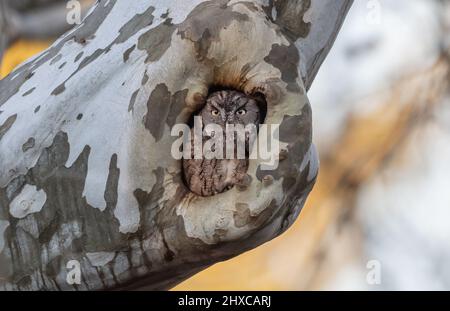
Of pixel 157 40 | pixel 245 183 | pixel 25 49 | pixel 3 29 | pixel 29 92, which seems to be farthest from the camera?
pixel 25 49

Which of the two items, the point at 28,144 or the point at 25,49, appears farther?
the point at 25,49

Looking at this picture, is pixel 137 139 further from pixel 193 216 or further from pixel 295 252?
pixel 295 252

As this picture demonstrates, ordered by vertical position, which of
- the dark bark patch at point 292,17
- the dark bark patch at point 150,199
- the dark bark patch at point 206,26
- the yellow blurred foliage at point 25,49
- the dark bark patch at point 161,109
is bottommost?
the yellow blurred foliage at point 25,49

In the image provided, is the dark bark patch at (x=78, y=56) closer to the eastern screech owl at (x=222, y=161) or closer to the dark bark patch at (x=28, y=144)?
the dark bark patch at (x=28, y=144)

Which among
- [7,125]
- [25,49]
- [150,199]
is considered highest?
[7,125]

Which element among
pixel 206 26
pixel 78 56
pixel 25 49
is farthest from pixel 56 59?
pixel 25 49

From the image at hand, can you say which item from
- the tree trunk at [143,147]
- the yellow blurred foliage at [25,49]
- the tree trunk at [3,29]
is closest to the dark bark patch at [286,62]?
the tree trunk at [143,147]

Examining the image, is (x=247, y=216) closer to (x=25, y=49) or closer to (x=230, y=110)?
(x=230, y=110)
